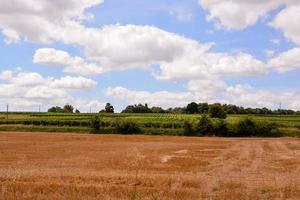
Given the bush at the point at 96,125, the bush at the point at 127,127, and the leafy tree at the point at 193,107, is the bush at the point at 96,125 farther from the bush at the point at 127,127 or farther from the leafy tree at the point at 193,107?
the leafy tree at the point at 193,107

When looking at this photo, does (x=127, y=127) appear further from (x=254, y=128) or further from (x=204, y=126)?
(x=254, y=128)

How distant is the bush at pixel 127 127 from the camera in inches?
3895

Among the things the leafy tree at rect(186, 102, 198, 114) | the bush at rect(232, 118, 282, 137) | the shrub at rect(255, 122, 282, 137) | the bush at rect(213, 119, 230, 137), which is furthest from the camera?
the leafy tree at rect(186, 102, 198, 114)

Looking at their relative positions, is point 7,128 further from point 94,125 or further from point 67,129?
point 94,125

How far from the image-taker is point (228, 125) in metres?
94.9

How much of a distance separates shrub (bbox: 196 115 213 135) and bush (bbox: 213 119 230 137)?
859 millimetres

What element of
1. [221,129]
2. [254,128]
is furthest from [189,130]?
[254,128]

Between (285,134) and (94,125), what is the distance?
39609 millimetres

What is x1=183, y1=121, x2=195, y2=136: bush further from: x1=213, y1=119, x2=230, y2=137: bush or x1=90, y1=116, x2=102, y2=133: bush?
x1=90, y1=116, x2=102, y2=133: bush

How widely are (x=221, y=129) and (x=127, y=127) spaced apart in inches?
769

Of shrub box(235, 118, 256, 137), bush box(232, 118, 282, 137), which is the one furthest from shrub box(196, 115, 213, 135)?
shrub box(235, 118, 256, 137)

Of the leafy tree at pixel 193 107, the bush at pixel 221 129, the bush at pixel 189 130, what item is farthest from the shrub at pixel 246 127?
the leafy tree at pixel 193 107

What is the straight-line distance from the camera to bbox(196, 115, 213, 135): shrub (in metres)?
95.1

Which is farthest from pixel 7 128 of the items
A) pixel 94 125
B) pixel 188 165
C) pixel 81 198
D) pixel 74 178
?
pixel 81 198
